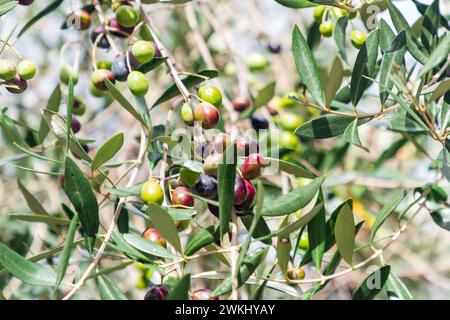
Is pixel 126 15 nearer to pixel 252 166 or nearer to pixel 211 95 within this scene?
pixel 211 95

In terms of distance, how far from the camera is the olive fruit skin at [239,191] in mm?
1040

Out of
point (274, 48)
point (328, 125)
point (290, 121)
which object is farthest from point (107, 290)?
point (274, 48)

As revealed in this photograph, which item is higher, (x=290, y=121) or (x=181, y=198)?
(x=181, y=198)

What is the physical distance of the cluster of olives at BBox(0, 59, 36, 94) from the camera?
123 cm

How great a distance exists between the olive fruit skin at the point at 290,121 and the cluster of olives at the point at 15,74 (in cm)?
110

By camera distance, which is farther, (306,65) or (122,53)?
(122,53)

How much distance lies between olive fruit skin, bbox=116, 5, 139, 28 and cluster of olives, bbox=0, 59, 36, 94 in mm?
232

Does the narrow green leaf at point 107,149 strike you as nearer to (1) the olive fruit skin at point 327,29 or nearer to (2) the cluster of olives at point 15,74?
(2) the cluster of olives at point 15,74

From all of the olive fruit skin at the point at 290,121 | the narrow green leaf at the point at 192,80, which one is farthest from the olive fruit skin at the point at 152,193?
the olive fruit skin at the point at 290,121

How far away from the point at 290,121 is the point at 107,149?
3.68 feet

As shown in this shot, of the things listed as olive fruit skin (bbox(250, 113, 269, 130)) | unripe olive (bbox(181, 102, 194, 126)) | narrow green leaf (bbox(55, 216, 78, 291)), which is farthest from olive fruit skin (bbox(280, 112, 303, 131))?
narrow green leaf (bbox(55, 216, 78, 291))

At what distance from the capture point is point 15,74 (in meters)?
1.26

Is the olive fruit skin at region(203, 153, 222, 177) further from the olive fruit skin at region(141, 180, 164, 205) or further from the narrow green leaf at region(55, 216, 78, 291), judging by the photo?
the narrow green leaf at region(55, 216, 78, 291)

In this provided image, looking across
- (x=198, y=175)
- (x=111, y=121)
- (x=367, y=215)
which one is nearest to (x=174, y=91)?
(x=198, y=175)
